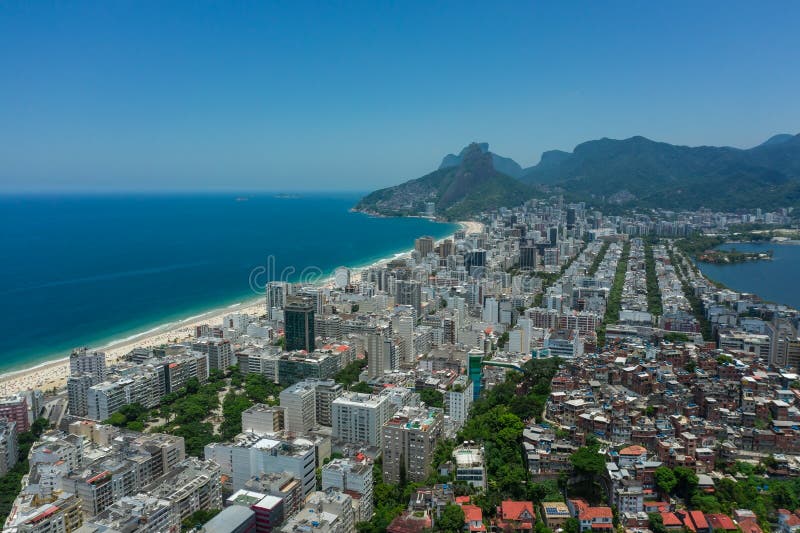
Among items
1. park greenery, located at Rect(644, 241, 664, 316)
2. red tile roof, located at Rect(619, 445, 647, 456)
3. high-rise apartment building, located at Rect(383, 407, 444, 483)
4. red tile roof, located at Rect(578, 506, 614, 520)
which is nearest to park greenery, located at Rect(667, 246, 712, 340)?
park greenery, located at Rect(644, 241, 664, 316)

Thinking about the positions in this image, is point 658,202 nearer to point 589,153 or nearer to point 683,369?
point 589,153

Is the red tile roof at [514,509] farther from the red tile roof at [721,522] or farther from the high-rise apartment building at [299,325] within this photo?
the high-rise apartment building at [299,325]

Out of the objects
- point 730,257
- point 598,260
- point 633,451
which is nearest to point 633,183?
point 730,257

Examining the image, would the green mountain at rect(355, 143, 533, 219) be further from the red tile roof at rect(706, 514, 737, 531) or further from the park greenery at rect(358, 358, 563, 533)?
the red tile roof at rect(706, 514, 737, 531)

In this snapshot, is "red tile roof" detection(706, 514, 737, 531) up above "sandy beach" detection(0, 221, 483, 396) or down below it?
above

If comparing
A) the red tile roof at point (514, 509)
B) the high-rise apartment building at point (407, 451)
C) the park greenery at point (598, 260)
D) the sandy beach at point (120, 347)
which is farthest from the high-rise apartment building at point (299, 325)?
the park greenery at point (598, 260)

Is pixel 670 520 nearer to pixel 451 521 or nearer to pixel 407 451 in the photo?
pixel 451 521

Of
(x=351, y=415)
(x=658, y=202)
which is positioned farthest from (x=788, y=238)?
(x=351, y=415)
